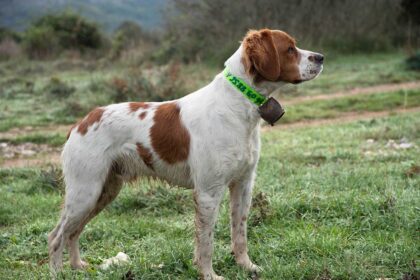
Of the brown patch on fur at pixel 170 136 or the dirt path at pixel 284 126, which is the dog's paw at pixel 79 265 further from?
the dirt path at pixel 284 126

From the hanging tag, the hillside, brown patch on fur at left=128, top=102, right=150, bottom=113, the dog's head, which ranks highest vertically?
the dog's head

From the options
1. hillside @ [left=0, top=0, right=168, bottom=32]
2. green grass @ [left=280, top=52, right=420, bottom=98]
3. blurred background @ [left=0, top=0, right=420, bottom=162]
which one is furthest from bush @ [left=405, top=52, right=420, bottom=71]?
hillside @ [left=0, top=0, right=168, bottom=32]

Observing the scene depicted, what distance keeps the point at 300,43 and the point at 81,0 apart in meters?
47.0

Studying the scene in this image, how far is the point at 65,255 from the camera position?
4.59 meters

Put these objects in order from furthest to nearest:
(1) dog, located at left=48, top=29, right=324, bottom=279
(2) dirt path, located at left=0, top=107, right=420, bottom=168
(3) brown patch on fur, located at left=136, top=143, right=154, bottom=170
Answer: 1. (2) dirt path, located at left=0, top=107, right=420, bottom=168
2. (3) brown patch on fur, located at left=136, top=143, right=154, bottom=170
3. (1) dog, located at left=48, top=29, right=324, bottom=279

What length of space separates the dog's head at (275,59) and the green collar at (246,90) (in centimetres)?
9

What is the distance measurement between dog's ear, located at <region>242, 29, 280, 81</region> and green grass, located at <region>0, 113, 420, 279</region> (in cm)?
128

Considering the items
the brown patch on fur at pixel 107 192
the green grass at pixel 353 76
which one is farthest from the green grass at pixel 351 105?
the brown patch on fur at pixel 107 192

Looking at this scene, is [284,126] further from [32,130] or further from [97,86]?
[97,86]

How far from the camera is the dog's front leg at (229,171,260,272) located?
395 cm

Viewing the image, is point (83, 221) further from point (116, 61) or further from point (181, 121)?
point (116, 61)

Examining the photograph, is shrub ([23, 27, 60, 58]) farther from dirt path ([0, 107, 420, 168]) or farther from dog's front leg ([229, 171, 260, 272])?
dog's front leg ([229, 171, 260, 272])

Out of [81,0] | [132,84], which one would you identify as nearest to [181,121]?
[132,84]

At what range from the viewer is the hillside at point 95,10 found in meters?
47.6
